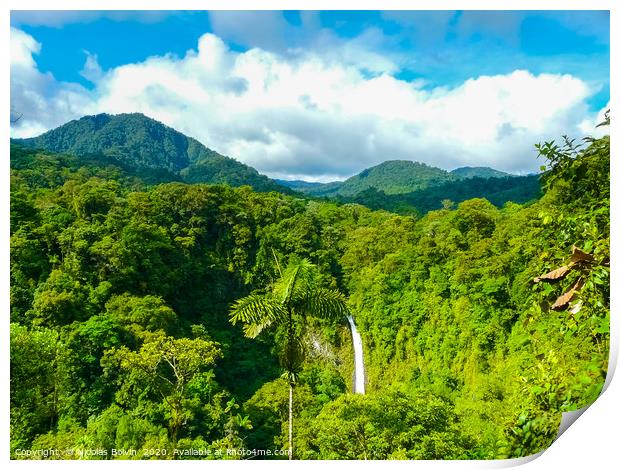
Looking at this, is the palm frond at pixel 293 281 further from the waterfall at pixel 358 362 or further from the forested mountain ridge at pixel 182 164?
the forested mountain ridge at pixel 182 164

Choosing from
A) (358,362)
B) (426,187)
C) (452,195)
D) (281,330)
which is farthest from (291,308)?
(426,187)

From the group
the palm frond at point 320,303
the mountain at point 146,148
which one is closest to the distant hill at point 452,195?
the mountain at point 146,148

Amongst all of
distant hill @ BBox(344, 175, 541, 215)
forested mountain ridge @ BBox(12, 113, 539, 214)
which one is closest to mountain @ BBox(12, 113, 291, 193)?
forested mountain ridge @ BBox(12, 113, 539, 214)

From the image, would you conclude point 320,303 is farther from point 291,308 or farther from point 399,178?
point 399,178

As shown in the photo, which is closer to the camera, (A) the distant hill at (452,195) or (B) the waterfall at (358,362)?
(B) the waterfall at (358,362)

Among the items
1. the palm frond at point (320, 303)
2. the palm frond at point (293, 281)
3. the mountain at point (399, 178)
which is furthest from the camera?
the mountain at point (399, 178)

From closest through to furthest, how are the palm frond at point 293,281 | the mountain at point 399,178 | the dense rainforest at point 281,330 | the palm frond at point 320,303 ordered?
1. the dense rainforest at point 281,330
2. the palm frond at point 293,281
3. the palm frond at point 320,303
4. the mountain at point 399,178

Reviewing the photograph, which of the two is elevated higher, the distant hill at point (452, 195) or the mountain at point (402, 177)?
the mountain at point (402, 177)
